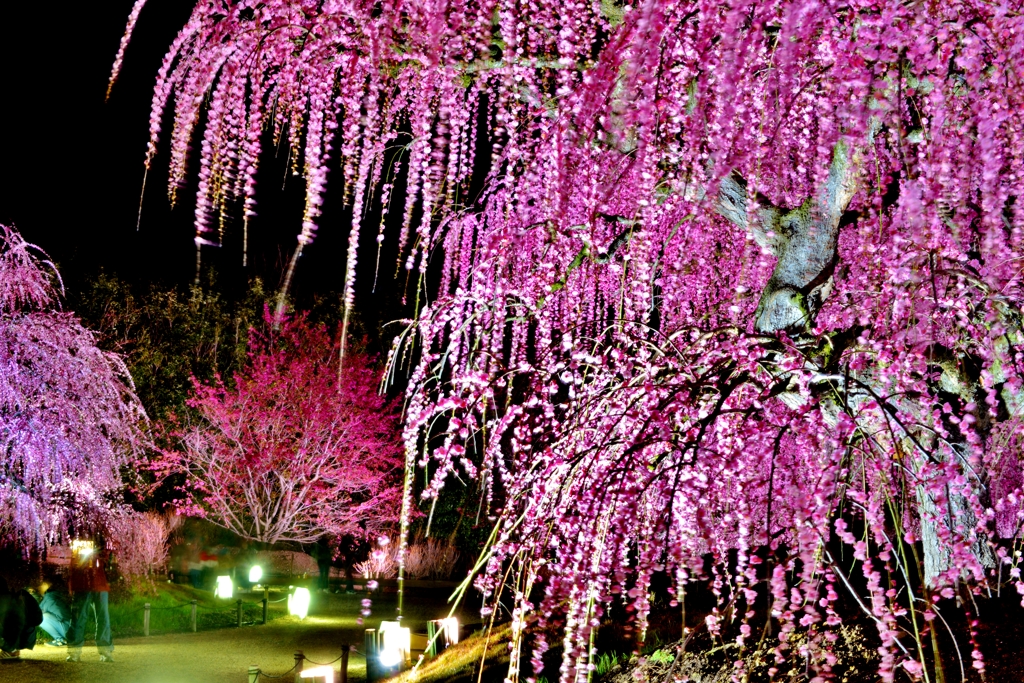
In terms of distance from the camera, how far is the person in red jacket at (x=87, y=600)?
1010cm

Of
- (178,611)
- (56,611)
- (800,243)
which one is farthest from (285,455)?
(800,243)

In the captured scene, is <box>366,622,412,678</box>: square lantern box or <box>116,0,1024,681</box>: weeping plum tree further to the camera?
<box>366,622,412,678</box>: square lantern box

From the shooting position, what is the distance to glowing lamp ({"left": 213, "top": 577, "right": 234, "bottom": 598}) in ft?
52.0

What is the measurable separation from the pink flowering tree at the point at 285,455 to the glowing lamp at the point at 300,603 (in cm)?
248

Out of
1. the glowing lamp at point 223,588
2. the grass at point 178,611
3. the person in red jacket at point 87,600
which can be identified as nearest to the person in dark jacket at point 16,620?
the person in red jacket at point 87,600

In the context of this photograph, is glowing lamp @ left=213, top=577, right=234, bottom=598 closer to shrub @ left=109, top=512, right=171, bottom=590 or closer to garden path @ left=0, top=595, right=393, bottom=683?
shrub @ left=109, top=512, right=171, bottom=590

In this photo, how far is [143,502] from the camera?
16531 mm

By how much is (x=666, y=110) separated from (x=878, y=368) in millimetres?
1805

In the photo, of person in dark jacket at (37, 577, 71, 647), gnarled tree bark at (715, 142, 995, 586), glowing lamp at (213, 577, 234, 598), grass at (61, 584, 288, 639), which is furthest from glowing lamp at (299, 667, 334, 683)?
glowing lamp at (213, 577, 234, 598)

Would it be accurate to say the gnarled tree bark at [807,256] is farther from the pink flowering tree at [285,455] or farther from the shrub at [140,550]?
the pink flowering tree at [285,455]

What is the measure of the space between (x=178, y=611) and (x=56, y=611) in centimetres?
376

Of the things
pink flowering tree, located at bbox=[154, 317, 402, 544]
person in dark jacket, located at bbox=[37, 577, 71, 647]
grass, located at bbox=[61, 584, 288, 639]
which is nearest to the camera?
person in dark jacket, located at bbox=[37, 577, 71, 647]

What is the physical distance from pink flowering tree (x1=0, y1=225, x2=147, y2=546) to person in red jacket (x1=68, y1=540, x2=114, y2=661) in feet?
3.32

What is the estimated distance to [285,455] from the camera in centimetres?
1717
